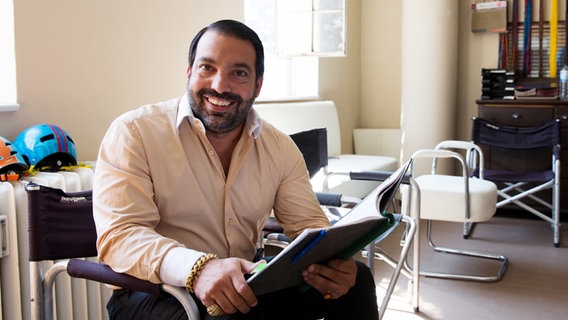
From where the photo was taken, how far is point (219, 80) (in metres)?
1.79

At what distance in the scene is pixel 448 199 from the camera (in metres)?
3.51

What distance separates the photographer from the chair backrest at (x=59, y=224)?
168 cm

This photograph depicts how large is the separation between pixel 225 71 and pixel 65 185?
0.86 metres

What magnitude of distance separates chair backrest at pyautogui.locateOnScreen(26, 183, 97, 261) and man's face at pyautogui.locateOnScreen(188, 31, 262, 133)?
16.9 inches

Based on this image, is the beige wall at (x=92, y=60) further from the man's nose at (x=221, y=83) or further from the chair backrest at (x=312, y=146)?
the man's nose at (x=221, y=83)

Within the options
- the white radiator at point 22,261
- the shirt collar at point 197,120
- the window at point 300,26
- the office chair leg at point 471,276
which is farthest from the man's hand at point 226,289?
the window at point 300,26

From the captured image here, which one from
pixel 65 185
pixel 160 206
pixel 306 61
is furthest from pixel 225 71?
pixel 306 61

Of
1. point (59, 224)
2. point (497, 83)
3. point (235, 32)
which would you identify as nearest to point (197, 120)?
point (235, 32)

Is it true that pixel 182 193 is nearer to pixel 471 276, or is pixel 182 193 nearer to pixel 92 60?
pixel 92 60

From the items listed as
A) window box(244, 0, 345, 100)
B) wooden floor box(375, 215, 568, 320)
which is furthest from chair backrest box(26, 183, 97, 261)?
window box(244, 0, 345, 100)

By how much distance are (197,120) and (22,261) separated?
2.92 ft

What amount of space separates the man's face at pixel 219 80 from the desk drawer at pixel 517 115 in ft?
12.5

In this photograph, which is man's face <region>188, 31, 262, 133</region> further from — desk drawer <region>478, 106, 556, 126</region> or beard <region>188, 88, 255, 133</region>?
desk drawer <region>478, 106, 556, 126</region>

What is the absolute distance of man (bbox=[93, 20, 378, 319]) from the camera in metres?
1.53
